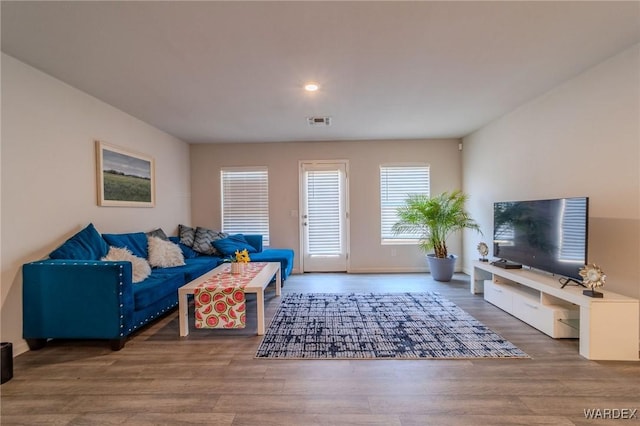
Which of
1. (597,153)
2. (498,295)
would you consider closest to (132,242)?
(498,295)

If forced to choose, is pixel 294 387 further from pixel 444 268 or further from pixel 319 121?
pixel 444 268

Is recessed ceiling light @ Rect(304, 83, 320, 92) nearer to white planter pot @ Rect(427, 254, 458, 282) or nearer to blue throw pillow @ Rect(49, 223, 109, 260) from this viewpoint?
blue throw pillow @ Rect(49, 223, 109, 260)

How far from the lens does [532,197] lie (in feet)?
10.8

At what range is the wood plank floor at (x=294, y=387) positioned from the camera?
1.58 metres

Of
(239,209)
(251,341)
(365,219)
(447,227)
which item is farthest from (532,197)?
(239,209)

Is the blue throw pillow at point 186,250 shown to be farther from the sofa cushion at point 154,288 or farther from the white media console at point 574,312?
the white media console at point 574,312

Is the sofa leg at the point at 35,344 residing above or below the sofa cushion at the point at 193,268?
below

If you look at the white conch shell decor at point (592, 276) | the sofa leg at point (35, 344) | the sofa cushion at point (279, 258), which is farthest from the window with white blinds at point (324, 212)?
the sofa leg at point (35, 344)

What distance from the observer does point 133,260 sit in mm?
2896

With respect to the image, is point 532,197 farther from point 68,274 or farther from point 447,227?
point 68,274

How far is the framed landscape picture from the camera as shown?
3145 mm

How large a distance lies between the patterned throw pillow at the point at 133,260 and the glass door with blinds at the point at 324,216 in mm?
2709

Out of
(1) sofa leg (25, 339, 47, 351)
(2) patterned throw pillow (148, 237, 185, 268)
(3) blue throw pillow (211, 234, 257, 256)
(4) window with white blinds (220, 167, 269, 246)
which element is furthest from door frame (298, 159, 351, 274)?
(1) sofa leg (25, 339, 47, 351)

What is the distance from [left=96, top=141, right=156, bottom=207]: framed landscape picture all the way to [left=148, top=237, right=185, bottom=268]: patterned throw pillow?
0.61 meters
